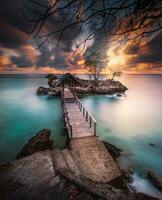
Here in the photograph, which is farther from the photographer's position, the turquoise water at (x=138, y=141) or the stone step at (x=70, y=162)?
the turquoise water at (x=138, y=141)

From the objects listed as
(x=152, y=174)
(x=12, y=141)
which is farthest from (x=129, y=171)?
(x=12, y=141)

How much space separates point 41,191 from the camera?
4445 mm

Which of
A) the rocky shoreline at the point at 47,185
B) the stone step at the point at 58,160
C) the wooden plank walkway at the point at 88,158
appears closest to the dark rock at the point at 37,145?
the wooden plank walkway at the point at 88,158

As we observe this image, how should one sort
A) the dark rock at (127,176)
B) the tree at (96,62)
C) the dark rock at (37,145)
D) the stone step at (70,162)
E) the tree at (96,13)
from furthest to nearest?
the tree at (96,62)
the dark rock at (37,145)
the dark rock at (127,176)
the stone step at (70,162)
the tree at (96,13)

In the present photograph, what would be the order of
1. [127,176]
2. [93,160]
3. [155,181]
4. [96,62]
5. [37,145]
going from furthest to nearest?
1. [96,62]
2. [37,145]
3. [127,176]
4. [155,181]
5. [93,160]

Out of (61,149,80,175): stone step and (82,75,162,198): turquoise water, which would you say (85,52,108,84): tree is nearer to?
(82,75,162,198): turquoise water

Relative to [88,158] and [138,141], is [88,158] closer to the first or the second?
[88,158]

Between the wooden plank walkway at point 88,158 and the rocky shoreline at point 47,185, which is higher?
the rocky shoreline at point 47,185

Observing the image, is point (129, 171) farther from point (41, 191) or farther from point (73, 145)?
point (41, 191)

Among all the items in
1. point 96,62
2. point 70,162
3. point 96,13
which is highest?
point 96,62

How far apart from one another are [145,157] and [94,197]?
7513 millimetres

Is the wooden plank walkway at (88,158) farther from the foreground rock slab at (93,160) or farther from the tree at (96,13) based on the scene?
the tree at (96,13)

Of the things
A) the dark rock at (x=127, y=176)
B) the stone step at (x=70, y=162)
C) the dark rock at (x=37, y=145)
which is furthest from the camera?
the dark rock at (x=37, y=145)

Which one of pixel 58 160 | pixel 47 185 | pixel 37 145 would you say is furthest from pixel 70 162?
pixel 37 145
